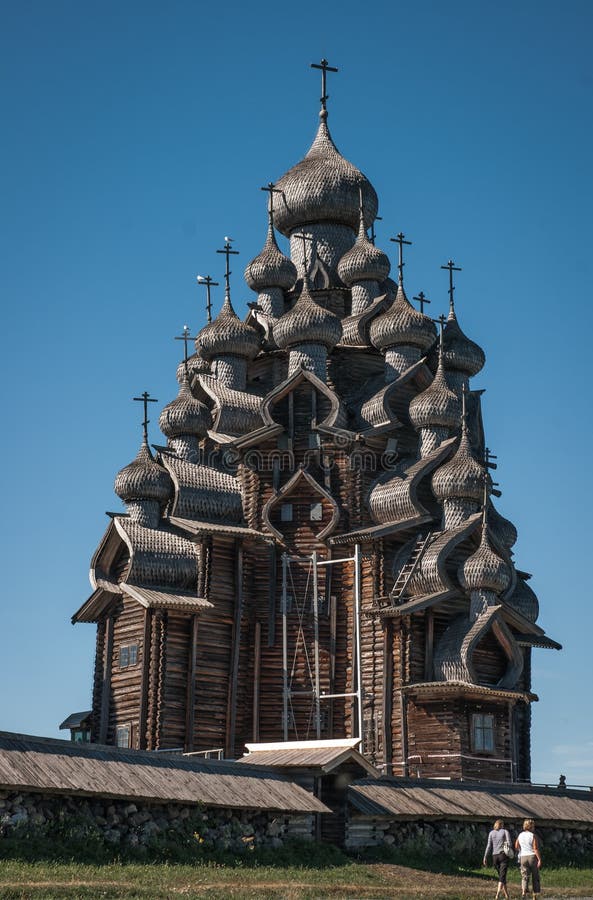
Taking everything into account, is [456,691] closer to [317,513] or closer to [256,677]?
[256,677]

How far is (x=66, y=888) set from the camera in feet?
52.7

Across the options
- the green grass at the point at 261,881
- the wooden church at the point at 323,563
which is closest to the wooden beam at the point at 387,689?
the wooden church at the point at 323,563

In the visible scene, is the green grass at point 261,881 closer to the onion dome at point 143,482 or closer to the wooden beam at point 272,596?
the wooden beam at point 272,596

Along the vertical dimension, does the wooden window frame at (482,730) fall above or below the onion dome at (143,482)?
below

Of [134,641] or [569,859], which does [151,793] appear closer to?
[569,859]

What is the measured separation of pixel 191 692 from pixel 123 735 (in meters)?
2.05

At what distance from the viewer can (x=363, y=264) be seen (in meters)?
35.3

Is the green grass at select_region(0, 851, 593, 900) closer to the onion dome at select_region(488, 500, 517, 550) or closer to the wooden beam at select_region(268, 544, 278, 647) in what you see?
the wooden beam at select_region(268, 544, 278, 647)

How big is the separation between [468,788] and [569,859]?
83.4 inches

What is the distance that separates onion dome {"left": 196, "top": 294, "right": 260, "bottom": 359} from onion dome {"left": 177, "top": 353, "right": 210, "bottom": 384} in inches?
30.1

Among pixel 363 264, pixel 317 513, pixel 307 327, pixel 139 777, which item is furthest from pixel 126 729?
pixel 363 264

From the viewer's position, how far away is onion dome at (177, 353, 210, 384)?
3569 cm

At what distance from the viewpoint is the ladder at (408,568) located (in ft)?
99.0

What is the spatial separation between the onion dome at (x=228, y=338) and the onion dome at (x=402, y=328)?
3031mm
